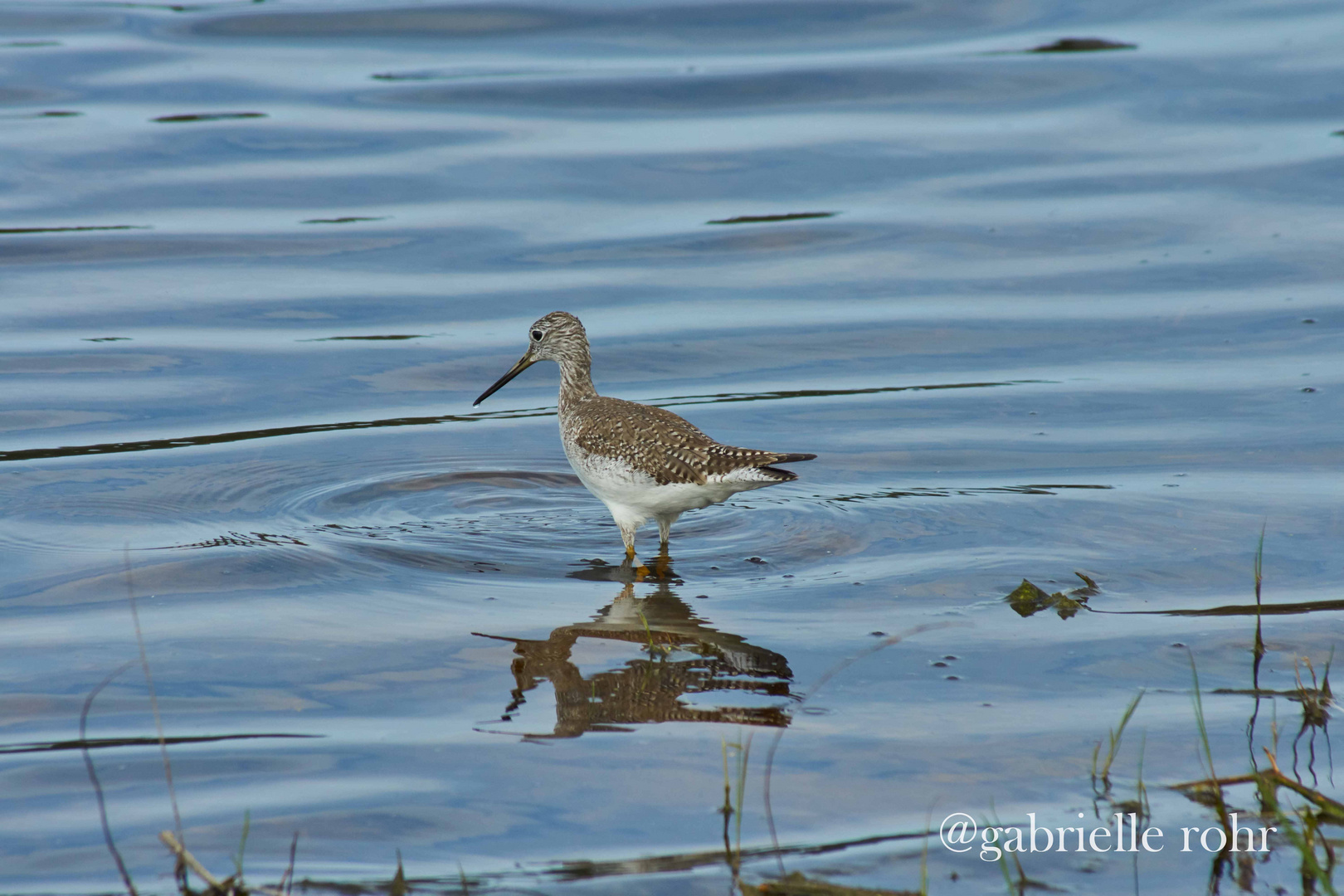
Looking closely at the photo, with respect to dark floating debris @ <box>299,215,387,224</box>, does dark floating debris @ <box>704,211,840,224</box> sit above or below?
below

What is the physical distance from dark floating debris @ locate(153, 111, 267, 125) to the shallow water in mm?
197

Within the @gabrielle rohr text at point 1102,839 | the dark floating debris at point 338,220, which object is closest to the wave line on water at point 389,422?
the dark floating debris at point 338,220

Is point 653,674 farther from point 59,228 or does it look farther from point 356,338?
point 59,228

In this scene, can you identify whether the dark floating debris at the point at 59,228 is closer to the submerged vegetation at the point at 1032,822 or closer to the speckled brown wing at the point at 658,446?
the speckled brown wing at the point at 658,446

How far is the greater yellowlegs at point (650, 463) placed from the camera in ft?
23.6

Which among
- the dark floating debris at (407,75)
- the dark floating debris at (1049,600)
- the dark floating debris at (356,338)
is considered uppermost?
the dark floating debris at (407,75)

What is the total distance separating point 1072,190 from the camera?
13.5 m

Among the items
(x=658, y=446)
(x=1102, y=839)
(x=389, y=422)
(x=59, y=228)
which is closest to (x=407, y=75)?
(x=59, y=228)

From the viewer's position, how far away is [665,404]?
984 cm

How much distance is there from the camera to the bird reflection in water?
5383 millimetres

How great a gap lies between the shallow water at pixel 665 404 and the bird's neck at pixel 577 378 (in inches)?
20.3

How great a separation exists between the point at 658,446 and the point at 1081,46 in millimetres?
11644

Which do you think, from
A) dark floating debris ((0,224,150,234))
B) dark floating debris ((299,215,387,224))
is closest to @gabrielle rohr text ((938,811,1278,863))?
dark floating debris ((299,215,387,224))

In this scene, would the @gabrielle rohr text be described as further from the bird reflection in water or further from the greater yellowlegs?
the greater yellowlegs
